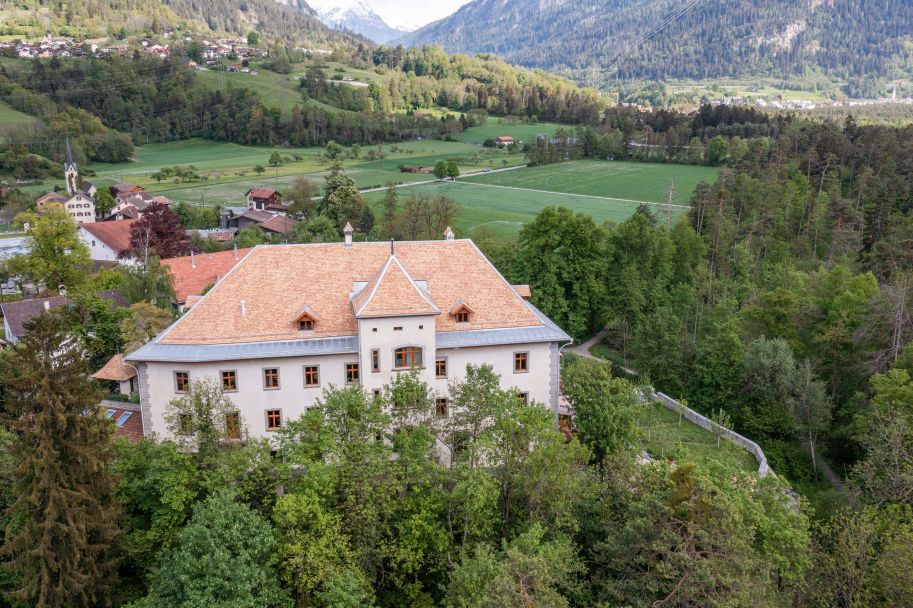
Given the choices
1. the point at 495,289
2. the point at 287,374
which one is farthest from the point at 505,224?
the point at 287,374

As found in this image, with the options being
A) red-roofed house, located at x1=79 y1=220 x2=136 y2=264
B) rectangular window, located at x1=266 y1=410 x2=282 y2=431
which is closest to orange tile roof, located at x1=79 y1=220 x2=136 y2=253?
red-roofed house, located at x1=79 y1=220 x2=136 y2=264

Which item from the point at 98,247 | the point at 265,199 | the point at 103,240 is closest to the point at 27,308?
the point at 103,240

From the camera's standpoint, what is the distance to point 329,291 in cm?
3725

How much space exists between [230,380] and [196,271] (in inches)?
1350

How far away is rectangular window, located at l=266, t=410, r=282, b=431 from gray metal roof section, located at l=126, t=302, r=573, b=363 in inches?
125

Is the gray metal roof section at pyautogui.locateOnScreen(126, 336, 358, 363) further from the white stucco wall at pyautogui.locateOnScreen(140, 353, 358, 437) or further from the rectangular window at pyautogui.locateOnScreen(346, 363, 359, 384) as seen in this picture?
the rectangular window at pyautogui.locateOnScreen(346, 363, 359, 384)

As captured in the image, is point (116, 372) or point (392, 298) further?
point (116, 372)

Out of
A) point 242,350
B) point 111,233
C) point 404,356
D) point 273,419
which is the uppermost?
point 242,350

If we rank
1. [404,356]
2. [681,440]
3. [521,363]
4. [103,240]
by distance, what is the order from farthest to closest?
1. [103,240]
2. [681,440]
3. [521,363]
4. [404,356]

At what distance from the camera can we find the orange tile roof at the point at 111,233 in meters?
89.5

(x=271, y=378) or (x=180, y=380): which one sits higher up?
(x=180, y=380)

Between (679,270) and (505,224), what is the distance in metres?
39.8

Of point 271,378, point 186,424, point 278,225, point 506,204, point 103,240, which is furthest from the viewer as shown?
point 506,204

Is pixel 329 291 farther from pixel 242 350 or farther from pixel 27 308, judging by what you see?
pixel 27 308
